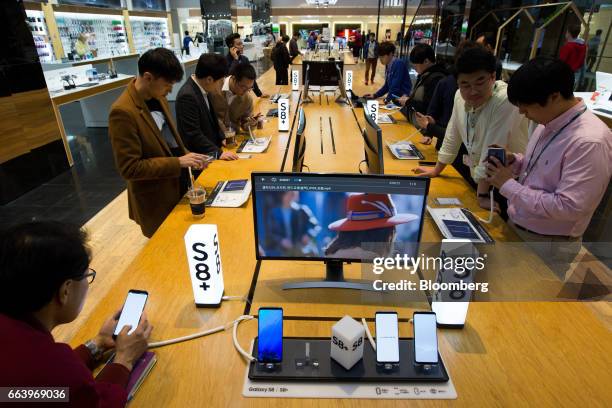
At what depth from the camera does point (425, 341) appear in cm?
101

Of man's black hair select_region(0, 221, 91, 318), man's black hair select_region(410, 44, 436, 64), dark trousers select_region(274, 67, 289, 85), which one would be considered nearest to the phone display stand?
man's black hair select_region(0, 221, 91, 318)

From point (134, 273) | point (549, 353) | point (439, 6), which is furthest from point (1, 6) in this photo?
point (439, 6)

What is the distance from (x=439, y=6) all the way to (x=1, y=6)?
734 centimetres

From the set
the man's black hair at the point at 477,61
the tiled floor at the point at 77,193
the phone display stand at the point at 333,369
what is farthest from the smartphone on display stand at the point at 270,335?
the tiled floor at the point at 77,193

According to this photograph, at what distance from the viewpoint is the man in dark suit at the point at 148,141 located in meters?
1.88

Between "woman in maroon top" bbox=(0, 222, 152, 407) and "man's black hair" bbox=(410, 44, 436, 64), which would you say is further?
"man's black hair" bbox=(410, 44, 436, 64)

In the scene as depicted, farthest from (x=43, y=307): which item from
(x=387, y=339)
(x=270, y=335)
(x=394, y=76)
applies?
(x=394, y=76)

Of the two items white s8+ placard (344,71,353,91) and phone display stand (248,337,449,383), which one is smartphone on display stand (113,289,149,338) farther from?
white s8+ placard (344,71,353,91)

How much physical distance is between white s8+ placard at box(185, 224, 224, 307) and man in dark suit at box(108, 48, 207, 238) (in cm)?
97

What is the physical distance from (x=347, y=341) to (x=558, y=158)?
1.10m

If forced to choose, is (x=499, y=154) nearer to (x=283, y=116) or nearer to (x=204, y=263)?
(x=204, y=263)

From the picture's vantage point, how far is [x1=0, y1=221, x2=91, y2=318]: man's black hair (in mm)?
768

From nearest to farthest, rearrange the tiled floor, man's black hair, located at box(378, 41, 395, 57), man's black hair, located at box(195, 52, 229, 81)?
man's black hair, located at box(195, 52, 229, 81) < the tiled floor < man's black hair, located at box(378, 41, 395, 57)

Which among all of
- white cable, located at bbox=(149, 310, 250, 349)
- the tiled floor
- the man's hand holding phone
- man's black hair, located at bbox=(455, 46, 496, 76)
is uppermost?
man's black hair, located at bbox=(455, 46, 496, 76)
